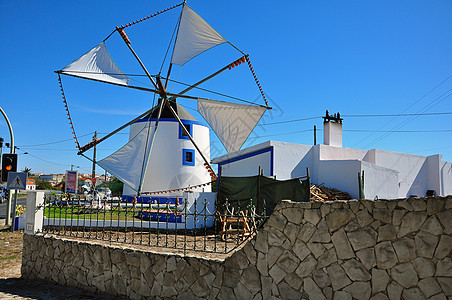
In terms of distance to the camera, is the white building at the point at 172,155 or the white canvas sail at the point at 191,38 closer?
the white canvas sail at the point at 191,38

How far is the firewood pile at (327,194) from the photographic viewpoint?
581 inches

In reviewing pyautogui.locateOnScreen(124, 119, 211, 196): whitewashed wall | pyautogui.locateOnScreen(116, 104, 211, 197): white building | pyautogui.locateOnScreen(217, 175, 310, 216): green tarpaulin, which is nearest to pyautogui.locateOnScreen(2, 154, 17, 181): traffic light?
pyautogui.locateOnScreen(116, 104, 211, 197): white building

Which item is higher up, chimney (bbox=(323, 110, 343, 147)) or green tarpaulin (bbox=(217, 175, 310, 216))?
chimney (bbox=(323, 110, 343, 147))

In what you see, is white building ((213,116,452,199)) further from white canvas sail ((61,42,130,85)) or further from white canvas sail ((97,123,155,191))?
white canvas sail ((61,42,130,85))

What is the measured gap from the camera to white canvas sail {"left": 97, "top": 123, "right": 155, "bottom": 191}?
50.0 ft

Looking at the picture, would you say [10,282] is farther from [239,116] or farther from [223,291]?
[239,116]

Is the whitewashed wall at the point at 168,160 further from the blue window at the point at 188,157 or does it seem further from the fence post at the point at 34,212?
the fence post at the point at 34,212

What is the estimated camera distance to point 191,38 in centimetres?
1555

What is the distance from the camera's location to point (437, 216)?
4480 mm

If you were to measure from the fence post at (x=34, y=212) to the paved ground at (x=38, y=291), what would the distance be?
49.3 inches

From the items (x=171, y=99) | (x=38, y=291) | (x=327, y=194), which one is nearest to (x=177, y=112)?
(x=171, y=99)

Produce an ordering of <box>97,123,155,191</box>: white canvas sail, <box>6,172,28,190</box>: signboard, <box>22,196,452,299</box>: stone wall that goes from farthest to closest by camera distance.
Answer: <box>97,123,155,191</box>: white canvas sail < <box>6,172,28,190</box>: signboard < <box>22,196,452,299</box>: stone wall

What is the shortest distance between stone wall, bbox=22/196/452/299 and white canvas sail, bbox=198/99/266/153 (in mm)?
9317

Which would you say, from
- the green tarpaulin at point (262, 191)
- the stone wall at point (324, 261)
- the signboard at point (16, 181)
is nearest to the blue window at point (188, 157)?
the green tarpaulin at point (262, 191)
